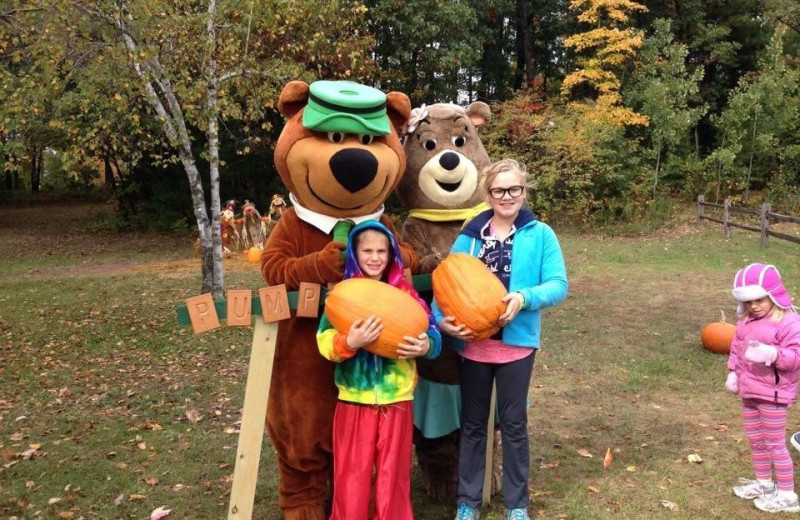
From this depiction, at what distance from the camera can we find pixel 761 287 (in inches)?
139

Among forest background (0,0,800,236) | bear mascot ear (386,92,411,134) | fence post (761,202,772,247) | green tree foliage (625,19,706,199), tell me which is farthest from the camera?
green tree foliage (625,19,706,199)

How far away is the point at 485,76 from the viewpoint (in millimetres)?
28188

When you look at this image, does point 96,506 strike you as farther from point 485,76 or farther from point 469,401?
point 485,76

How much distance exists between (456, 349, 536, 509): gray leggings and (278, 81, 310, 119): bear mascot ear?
1.69m

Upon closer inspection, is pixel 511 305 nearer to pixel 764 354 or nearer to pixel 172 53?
pixel 764 354

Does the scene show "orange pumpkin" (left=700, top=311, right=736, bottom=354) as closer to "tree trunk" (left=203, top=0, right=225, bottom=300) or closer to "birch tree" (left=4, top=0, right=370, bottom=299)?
"birch tree" (left=4, top=0, right=370, bottom=299)

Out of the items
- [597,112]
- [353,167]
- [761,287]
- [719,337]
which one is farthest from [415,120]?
[597,112]

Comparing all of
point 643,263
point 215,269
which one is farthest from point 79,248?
point 643,263

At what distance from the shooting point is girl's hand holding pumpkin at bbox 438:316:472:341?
309cm

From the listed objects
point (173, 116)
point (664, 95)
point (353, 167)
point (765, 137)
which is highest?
point (664, 95)

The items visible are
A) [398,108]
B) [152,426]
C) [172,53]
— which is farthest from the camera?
[172,53]

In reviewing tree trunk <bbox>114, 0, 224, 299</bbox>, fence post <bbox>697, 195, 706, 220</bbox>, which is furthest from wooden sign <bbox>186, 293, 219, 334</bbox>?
fence post <bbox>697, 195, 706, 220</bbox>

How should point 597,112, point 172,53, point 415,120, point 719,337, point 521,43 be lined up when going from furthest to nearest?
point 521,43 → point 597,112 → point 172,53 → point 719,337 → point 415,120

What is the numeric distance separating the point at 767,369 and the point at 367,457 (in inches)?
91.3
